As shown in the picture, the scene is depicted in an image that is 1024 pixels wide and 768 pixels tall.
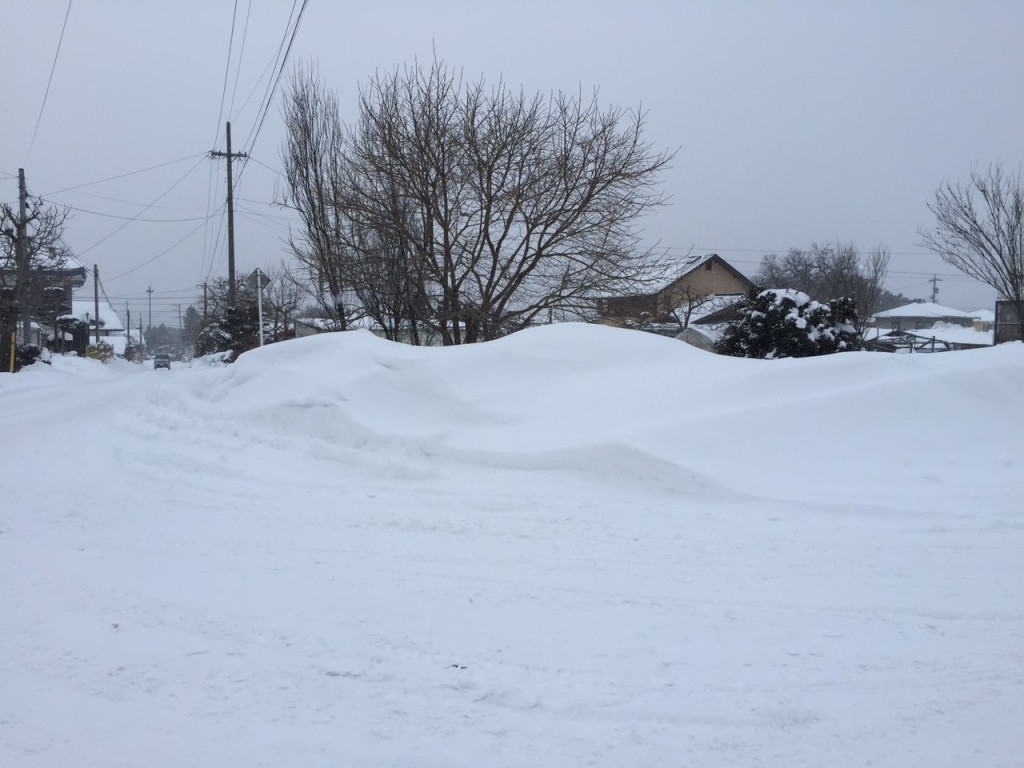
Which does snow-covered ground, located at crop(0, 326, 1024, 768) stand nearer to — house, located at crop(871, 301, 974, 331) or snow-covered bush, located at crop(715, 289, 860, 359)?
snow-covered bush, located at crop(715, 289, 860, 359)

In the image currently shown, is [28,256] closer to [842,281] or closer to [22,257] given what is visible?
[22,257]

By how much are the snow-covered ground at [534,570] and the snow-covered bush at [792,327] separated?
5.88m

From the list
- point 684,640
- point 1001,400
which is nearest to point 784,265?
point 1001,400

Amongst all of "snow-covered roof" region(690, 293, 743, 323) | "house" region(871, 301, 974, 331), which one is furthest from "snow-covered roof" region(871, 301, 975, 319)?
"snow-covered roof" region(690, 293, 743, 323)

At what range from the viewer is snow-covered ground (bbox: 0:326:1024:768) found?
3.60 metres

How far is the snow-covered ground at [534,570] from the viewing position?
360 centimetres

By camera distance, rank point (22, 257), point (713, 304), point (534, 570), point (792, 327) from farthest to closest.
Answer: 1. point (713, 304)
2. point (22, 257)
3. point (792, 327)
4. point (534, 570)

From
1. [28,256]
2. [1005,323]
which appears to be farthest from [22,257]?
[1005,323]

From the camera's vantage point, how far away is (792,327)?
1617 cm

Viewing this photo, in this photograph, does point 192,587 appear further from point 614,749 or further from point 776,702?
A: point 776,702

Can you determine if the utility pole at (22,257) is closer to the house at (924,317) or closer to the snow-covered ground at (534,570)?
the snow-covered ground at (534,570)

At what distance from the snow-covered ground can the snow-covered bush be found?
5880mm

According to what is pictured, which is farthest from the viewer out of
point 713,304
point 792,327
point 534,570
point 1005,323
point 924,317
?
point 924,317

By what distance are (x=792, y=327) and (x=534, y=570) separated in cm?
1213
